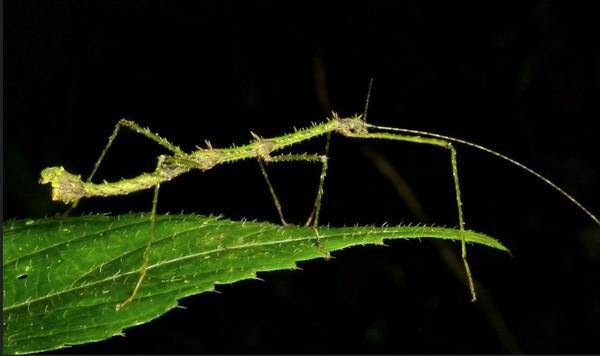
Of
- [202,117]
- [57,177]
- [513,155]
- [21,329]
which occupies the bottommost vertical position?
[21,329]

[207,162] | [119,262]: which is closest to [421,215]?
[207,162]

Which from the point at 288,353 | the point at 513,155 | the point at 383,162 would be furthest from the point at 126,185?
the point at 513,155

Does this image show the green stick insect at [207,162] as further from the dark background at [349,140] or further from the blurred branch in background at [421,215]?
the blurred branch in background at [421,215]

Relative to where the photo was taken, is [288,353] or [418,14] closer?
[288,353]

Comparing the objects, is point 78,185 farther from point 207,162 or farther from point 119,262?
point 119,262

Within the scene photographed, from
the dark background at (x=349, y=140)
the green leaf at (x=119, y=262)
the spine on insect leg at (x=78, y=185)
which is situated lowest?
the green leaf at (x=119, y=262)

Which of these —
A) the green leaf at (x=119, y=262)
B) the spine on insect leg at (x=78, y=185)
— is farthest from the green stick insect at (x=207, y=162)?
the green leaf at (x=119, y=262)

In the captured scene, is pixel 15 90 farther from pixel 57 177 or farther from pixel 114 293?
pixel 114 293
